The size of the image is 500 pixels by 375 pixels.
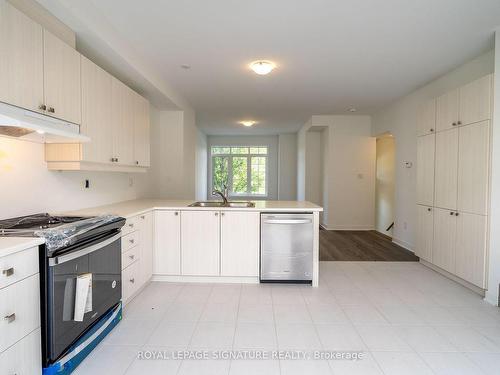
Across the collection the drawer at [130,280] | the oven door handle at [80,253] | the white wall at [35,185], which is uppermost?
the white wall at [35,185]

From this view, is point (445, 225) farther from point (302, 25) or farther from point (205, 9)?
point (205, 9)

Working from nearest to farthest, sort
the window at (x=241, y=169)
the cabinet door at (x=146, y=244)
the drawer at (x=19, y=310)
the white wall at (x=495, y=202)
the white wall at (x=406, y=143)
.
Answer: the drawer at (x=19, y=310)
the white wall at (x=495, y=202)
the cabinet door at (x=146, y=244)
the white wall at (x=406, y=143)
the window at (x=241, y=169)

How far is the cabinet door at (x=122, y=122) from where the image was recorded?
9.32 ft

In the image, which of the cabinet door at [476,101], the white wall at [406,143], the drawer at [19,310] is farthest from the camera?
the white wall at [406,143]

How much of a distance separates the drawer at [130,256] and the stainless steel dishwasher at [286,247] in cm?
128

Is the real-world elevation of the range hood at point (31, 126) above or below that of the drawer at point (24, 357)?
above

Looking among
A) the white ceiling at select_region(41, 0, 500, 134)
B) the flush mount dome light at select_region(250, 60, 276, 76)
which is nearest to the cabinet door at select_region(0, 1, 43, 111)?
the white ceiling at select_region(41, 0, 500, 134)

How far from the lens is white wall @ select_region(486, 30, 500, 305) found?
105 inches

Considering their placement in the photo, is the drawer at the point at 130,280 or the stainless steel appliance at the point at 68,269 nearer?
the stainless steel appliance at the point at 68,269

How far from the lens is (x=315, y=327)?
228cm

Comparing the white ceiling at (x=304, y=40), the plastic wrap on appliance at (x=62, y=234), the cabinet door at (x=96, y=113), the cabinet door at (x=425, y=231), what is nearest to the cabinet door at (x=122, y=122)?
the cabinet door at (x=96, y=113)

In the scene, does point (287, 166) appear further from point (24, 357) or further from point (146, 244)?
point (24, 357)

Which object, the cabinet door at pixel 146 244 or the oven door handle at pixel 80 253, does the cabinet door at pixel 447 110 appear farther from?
the oven door handle at pixel 80 253

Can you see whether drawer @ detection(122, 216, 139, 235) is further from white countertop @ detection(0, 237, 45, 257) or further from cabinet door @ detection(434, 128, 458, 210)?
cabinet door @ detection(434, 128, 458, 210)
